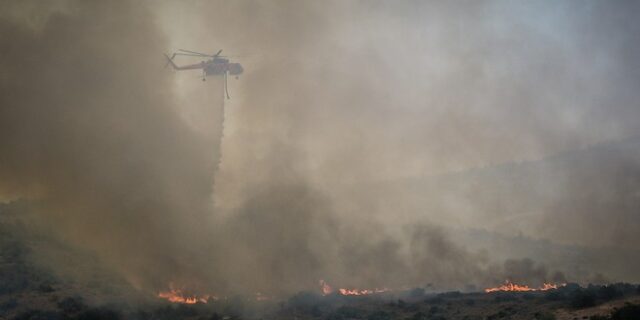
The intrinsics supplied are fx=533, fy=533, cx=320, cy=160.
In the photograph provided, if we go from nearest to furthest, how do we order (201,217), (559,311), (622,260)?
(559,311) → (201,217) → (622,260)

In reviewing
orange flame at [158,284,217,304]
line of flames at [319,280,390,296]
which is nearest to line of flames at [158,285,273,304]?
orange flame at [158,284,217,304]

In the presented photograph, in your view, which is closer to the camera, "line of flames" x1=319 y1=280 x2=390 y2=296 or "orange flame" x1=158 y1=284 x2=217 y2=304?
"orange flame" x1=158 y1=284 x2=217 y2=304

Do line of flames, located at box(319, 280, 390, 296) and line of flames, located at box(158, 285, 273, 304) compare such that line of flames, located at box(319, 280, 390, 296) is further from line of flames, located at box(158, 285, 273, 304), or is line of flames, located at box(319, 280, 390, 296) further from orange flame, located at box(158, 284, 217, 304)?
orange flame, located at box(158, 284, 217, 304)

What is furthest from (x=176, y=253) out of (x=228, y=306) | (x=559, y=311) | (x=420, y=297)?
(x=559, y=311)

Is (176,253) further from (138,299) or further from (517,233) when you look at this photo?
(517,233)

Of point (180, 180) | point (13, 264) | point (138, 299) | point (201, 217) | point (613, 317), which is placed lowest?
point (613, 317)

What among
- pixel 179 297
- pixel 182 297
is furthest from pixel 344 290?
pixel 179 297

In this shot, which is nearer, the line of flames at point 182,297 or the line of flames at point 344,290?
the line of flames at point 182,297

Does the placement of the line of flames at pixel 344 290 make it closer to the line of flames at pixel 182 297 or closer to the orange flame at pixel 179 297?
the line of flames at pixel 182 297

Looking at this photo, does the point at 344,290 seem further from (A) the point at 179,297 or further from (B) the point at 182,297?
(A) the point at 179,297

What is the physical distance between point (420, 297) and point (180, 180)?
31269 mm

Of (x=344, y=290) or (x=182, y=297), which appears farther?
(x=344, y=290)

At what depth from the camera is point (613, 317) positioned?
3088 centimetres

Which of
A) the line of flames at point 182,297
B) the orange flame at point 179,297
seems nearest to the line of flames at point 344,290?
the line of flames at point 182,297
